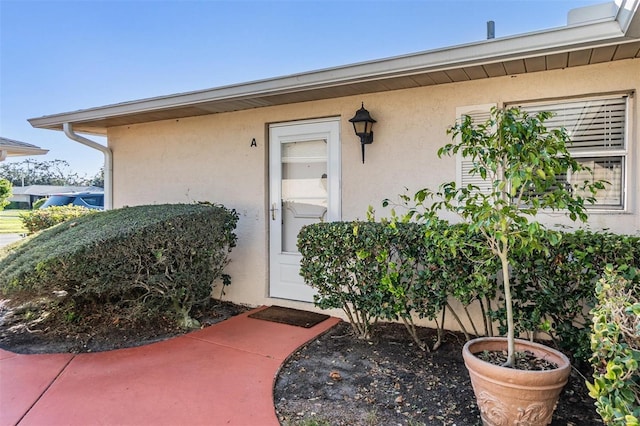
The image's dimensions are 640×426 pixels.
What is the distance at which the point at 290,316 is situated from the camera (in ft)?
14.6

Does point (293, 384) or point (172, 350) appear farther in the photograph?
point (172, 350)

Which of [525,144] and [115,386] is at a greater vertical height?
[525,144]

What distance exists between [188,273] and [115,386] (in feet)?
4.39

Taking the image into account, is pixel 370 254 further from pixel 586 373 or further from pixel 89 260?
pixel 89 260

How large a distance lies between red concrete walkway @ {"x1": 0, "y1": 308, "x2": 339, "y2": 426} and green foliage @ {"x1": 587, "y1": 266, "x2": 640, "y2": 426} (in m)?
1.77

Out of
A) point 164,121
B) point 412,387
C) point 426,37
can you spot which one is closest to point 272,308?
point 412,387

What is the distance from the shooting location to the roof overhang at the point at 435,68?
2719mm

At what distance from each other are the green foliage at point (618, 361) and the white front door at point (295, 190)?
3.04 meters

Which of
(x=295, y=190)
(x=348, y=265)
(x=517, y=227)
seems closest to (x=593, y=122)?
(x=517, y=227)

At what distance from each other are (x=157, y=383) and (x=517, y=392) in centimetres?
250

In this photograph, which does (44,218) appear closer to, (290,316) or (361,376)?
(290,316)

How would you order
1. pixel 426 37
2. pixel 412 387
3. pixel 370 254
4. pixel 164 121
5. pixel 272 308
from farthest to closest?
pixel 426 37 → pixel 164 121 → pixel 272 308 → pixel 370 254 → pixel 412 387

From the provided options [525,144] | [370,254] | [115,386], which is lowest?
[115,386]

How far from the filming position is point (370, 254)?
11.1ft
